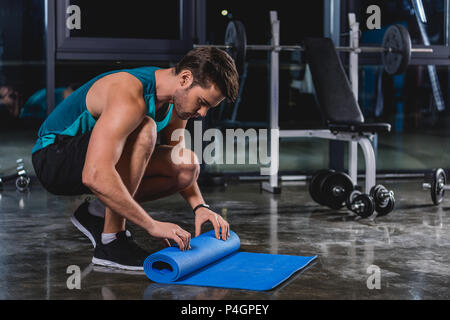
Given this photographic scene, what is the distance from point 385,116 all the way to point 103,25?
2.34m

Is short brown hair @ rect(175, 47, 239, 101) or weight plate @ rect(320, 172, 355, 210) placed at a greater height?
short brown hair @ rect(175, 47, 239, 101)

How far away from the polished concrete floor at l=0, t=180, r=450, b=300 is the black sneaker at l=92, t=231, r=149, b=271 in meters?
0.03

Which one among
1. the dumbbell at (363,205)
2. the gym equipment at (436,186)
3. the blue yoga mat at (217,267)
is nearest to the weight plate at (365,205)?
the dumbbell at (363,205)

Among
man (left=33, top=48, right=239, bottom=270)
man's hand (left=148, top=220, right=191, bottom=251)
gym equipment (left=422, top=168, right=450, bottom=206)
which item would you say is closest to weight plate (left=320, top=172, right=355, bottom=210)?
gym equipment (left=422, top=168, right=450, bottom=206)

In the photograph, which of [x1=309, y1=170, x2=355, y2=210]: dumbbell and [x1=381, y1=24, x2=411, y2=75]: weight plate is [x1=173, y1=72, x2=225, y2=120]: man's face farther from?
[x1=381, y1=24, x2=411, y2=75]: weight plate

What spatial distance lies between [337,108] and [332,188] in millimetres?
429

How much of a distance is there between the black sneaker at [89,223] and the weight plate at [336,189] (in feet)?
4.67

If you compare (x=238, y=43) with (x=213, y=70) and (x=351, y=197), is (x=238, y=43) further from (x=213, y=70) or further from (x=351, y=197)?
(x=213, y=70)

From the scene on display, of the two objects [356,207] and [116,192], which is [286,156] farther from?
[116,192]

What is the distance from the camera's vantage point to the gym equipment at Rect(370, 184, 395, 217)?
119 inches

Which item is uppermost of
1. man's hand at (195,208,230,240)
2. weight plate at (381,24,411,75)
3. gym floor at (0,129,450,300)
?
weight plate at (381,24,411,75)

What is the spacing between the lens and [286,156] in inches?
223

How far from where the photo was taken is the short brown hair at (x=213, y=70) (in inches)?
68.7

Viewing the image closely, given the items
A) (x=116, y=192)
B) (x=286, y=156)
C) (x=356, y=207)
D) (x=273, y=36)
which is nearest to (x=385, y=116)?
(x=286, y=156)
